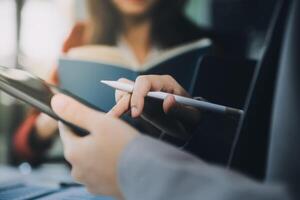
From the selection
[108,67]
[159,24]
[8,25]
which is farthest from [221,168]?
[8,25]

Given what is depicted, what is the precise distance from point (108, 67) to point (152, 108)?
19 centimetres

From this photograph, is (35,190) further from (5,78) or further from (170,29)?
(170,29)

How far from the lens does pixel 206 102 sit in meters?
0.71

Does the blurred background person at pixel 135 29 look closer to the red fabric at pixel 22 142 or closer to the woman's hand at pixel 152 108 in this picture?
the red fabric at pixel 22 142

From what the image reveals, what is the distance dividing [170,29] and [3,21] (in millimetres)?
376

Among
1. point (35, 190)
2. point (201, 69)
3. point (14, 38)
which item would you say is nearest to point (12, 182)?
point (35, 190)

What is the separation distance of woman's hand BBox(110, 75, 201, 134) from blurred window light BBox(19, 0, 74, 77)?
0.31m

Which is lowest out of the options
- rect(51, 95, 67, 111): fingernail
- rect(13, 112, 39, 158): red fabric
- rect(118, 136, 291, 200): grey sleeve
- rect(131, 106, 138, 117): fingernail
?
rect(13, 112, 39, 158): red fabric

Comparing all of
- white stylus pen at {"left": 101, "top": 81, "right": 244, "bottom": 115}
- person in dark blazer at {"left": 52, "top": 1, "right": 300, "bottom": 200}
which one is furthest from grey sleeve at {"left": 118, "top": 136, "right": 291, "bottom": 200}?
white stylus pen at {"left": 101, "top": 81, "right": 244, "bottom": 115}

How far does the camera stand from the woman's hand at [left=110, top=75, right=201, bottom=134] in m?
0.68

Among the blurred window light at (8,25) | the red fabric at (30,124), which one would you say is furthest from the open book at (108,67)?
the blurred window light at (8,25)

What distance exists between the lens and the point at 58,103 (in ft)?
2.04

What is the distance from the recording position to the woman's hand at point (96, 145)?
504 mm

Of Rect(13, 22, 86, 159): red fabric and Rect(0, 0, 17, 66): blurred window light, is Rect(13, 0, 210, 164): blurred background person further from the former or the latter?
Rect(0, 0, 17, 66): blurred window light
